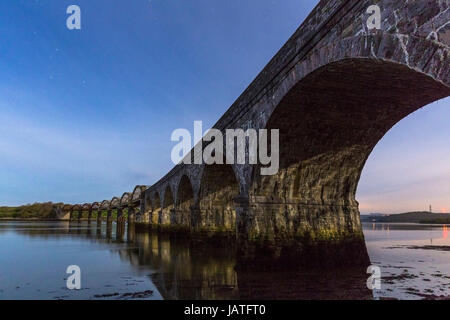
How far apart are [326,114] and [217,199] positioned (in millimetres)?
13310

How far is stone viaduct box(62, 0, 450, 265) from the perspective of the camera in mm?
6426

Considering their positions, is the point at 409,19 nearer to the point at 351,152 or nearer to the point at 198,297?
the point at 198,297

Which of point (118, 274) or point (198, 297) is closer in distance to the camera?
point (198, 297)

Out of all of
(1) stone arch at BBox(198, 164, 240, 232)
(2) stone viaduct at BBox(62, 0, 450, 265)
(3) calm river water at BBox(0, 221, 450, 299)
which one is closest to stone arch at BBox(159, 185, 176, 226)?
(1) stone arch at BBox(198, 164, 240, 232)

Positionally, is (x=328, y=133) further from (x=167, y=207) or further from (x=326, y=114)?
(x=167, y=207)

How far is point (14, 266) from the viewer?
14.5 meters

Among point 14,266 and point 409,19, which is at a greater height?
point 409,19

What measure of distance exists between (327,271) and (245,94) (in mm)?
7714

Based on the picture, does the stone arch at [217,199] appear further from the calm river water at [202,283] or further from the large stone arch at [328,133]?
the large stone arch at [328,133]

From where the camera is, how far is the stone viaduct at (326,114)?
643 centimetres

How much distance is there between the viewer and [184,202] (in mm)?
31625

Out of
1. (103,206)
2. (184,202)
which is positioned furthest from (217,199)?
(103,206)
